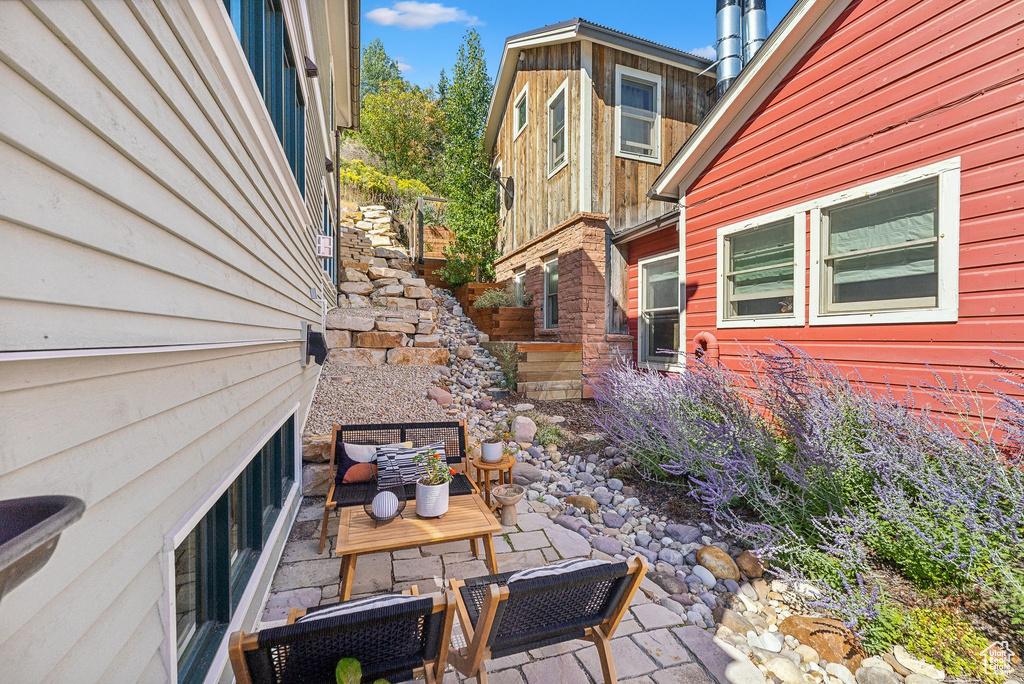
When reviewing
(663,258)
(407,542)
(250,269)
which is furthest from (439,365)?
(250,269)

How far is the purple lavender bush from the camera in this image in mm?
2426

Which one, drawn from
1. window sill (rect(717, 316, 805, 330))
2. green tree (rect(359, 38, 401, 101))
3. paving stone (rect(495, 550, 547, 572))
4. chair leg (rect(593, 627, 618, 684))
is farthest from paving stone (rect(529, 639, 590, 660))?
green tree (rect(359, 38, 401, 101))

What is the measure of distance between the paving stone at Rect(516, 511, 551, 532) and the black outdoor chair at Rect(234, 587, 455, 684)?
1888 millimetres

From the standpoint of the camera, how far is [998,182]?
3113 mm

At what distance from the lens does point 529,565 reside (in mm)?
3105

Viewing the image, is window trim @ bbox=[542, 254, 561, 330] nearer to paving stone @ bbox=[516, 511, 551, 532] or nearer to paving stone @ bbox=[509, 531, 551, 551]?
paving stone @ bbox=[516, 511, 551, 532]

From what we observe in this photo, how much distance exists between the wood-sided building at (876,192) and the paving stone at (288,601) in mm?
4537

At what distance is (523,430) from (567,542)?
228 cm

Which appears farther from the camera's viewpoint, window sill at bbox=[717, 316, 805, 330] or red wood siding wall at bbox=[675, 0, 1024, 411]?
window sill at bbox=[717, 316, 805, 330]

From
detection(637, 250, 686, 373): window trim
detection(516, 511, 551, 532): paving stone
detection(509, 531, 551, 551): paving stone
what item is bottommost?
detection(509, 531, 551, 551): paving stone

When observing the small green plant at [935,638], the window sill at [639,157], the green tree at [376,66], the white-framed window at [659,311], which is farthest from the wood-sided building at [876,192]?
the green tree at [376,66]

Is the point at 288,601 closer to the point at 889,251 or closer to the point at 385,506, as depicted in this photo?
the point at 385,506

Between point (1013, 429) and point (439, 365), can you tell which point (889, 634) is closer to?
point (1013, 429)

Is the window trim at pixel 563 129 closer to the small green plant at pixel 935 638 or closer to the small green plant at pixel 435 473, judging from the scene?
the small green plant at pixel 435 473
